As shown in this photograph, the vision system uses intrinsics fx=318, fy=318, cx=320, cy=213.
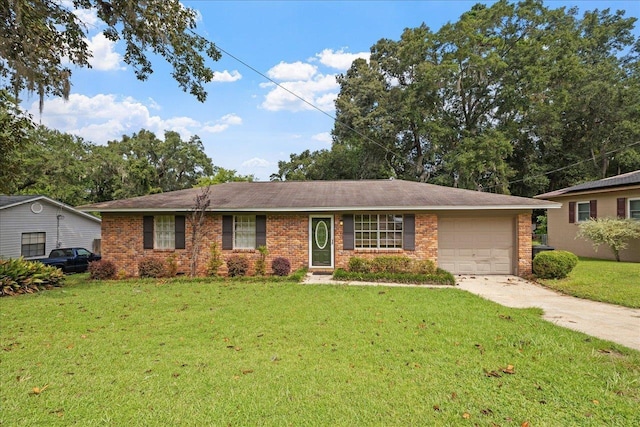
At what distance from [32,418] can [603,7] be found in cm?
4323

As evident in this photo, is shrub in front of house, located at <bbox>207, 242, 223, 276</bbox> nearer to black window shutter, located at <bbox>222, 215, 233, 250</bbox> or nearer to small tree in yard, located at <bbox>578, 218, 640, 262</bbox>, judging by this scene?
black window shutter, located at <bbox>222, 215, 233, 250</bbox>

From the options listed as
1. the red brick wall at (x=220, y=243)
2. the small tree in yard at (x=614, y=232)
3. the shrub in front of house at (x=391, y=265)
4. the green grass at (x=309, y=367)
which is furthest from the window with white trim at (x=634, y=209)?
the green grass at (x=309, y=367)

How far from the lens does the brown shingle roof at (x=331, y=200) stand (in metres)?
10.4

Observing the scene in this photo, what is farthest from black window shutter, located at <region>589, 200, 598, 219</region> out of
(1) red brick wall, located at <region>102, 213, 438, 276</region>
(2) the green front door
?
(2) the green front door

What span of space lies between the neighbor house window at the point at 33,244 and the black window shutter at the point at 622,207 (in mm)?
27841

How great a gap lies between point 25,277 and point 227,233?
19.2 ft

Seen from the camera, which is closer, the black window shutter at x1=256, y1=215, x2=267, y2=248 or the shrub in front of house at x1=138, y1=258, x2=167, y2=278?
the shrub in front of house at x1=138, y1=258, x2=167, y2=278

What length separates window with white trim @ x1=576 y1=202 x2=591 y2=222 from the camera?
1478 centimetres

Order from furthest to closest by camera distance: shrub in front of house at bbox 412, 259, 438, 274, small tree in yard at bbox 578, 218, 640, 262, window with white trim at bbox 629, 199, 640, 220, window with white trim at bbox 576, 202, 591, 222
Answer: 1. window with white trim at bbox 576, 202, 591, 222
2. window with white trim at bbox 629, 199, 640, 220
3. small tree in yard at bbox 578, 218, 640, 262
4. shrub in front of house at bbox 412, 259, 438, 274

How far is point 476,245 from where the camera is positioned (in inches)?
444

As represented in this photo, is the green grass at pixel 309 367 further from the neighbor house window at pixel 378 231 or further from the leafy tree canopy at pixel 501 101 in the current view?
the leafy tree canopy at pixel 501 101

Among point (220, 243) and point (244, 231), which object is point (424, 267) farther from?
point (220, 243)

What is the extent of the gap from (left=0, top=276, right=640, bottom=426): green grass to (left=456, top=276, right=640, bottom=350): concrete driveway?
1.61 ft

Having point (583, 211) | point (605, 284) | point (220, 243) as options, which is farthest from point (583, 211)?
point (220, 243)
